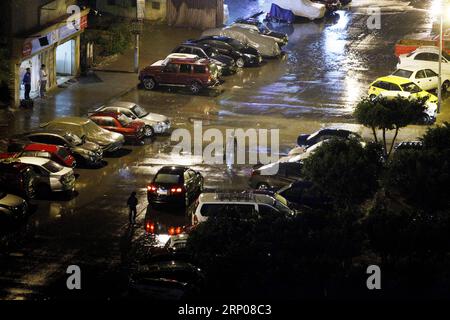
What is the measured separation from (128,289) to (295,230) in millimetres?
5004

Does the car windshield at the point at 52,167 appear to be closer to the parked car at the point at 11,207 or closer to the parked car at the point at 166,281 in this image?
the parked car at the point at 11,207

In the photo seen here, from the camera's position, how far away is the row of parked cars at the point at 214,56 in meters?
44.7

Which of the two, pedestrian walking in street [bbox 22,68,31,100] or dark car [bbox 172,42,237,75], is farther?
dark car [bbox 172,42,237,75]

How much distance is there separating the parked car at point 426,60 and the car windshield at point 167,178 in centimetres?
1758

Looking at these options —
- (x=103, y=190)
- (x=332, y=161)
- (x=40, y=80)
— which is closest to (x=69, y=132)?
(x=103, y=190)

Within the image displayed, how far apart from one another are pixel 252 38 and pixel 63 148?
764 inches

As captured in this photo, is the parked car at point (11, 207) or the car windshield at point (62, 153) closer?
the parked car at point (11, 207)

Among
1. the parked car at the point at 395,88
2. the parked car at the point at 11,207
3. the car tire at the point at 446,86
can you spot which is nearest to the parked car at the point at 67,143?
the parked car at the point at 11,207

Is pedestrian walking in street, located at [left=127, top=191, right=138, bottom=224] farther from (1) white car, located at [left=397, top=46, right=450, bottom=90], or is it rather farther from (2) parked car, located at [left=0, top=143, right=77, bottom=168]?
(1) white car, located at [left=397, top=46, right=450, bottom=90]

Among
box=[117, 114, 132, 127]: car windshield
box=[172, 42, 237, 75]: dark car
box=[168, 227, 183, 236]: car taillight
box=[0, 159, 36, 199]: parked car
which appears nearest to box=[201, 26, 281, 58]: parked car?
box=[172, 42, 237, 75]: dark car

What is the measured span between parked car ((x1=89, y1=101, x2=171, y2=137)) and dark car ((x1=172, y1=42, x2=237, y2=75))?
9084 millimetres

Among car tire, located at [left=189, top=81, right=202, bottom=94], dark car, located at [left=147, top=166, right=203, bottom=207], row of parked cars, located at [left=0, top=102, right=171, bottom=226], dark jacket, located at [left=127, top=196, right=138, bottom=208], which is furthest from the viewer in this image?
car tire, located at [left=189, top=81, right=202, bottom=94]

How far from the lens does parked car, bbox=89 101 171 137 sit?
125 ft

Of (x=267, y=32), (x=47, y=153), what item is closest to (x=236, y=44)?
(x=267, y=32)
